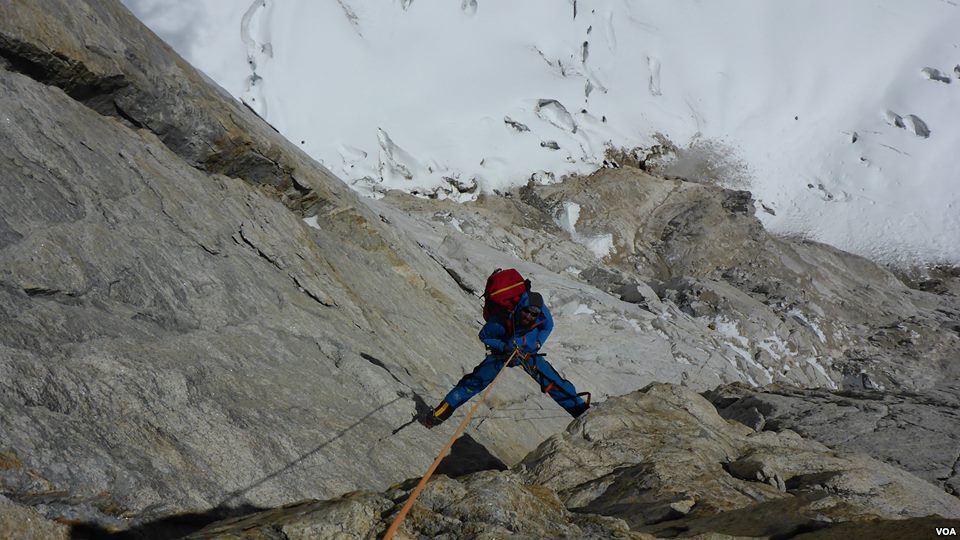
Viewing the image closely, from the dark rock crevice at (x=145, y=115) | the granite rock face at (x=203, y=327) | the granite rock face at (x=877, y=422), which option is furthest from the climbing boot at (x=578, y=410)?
the dark rock crevice at (x=145, y=115)

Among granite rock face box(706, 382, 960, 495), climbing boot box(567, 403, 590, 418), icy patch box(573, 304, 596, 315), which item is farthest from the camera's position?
icy patch box(573, 304, 596, 315)

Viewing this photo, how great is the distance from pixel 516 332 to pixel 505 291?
537 millimetres

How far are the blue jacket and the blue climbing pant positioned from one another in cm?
15

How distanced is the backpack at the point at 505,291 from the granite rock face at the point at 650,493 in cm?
171

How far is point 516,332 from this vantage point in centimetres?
799

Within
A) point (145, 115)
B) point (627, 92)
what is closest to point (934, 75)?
point (627, 92)

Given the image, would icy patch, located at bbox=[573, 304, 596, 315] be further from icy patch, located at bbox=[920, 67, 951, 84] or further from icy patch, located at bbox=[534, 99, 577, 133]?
icy patch, located at bbox=[920, 67, 951, 84]

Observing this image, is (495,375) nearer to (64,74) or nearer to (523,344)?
(523,344)

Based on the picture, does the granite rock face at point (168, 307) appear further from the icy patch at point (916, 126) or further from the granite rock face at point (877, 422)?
the icy patch at point (916, 126)

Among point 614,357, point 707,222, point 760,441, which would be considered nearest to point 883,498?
point 760,441

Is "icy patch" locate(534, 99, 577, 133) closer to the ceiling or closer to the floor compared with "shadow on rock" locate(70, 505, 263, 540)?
closer to the ceiling

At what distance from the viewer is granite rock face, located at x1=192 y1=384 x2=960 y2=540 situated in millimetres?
4258

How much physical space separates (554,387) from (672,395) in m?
2.35

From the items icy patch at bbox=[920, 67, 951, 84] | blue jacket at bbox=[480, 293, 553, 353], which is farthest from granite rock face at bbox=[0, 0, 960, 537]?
icy patch at bbox=[920, 67, 951, 84]
